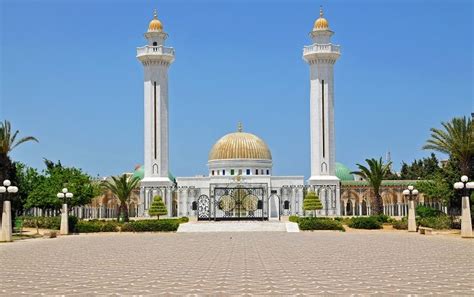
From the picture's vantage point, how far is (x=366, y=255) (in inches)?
784

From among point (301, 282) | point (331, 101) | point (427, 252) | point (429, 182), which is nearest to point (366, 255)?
point (427, 252)

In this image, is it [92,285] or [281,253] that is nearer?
[92,285]

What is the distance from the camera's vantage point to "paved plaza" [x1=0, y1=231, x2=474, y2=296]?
12828 mm

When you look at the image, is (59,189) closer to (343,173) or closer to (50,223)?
(50,223)

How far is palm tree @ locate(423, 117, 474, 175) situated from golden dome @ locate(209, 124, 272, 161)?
3219 centimetres

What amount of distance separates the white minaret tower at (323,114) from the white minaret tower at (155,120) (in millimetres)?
11946

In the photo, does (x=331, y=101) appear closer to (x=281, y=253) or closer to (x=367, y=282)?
(x=281, y=253)

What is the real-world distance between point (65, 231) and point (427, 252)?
20.7 m

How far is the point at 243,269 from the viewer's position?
53.4ft

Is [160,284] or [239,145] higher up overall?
[239,145]

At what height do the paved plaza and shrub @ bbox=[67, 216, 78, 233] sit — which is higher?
shrub @ bbox=[67, 216, 78, 233]

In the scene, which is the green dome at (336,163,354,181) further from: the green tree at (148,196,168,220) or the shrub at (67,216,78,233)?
the shrub at (67,216,78,233)

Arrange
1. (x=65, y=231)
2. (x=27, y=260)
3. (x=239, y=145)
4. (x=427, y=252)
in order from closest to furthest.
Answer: (x=27, y=260), (x=427, y=252), (x=65, y=231), (x=239, y=145)

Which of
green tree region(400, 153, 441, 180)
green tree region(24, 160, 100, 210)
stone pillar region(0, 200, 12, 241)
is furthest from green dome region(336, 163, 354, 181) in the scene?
stone pillar region(0, 200, 12, 241)
